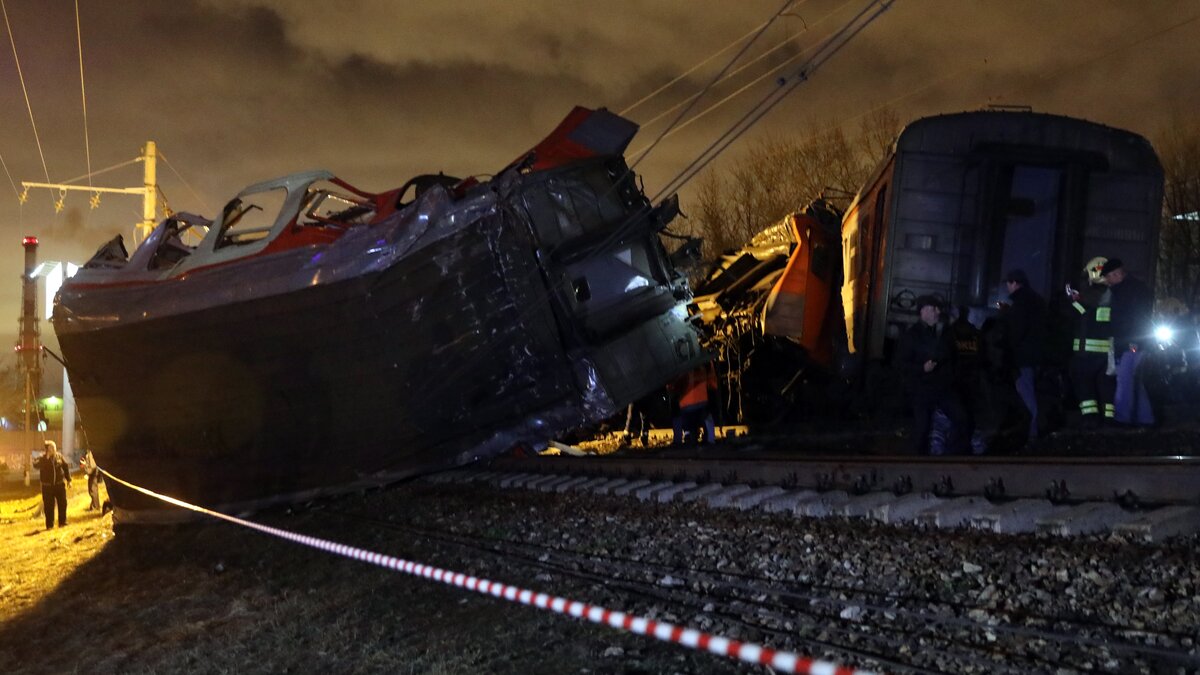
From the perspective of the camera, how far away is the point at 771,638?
3482mm

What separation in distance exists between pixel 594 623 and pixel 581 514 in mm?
2588

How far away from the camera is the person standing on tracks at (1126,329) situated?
24.3 ft

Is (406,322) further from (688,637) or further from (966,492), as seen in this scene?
(688,637)

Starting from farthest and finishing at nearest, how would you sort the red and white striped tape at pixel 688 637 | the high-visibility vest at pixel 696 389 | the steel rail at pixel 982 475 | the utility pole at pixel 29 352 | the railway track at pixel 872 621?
the utility pole at pixel 29 352
the high-visibility vest at pixel 696 389
the steel rail at pixel 982 475
the railway track at pixel 872 621
the red and white striped tape at pixel 688 637

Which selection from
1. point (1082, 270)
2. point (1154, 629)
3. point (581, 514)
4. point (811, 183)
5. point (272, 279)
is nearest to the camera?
point (1154, 629)

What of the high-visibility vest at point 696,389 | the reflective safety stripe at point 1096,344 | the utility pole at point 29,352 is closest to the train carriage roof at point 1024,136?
the reflective safety stripe at point 1096,344

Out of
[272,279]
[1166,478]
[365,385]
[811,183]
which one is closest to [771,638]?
[1166,478]

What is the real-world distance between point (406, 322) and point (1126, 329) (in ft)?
19.1

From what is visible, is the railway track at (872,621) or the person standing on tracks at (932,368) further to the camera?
the person standing on tracks at (932,368)

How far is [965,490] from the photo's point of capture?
5055 mm

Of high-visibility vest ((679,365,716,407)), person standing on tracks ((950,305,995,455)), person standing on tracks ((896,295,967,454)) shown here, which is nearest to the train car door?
person standing on tracks ((950,305,995,455))

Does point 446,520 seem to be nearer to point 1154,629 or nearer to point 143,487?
point 143,487

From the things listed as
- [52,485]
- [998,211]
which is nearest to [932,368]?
[998,211]

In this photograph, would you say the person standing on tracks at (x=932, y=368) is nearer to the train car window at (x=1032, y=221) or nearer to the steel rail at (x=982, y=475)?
the steel rail at (x=982, y=475)
